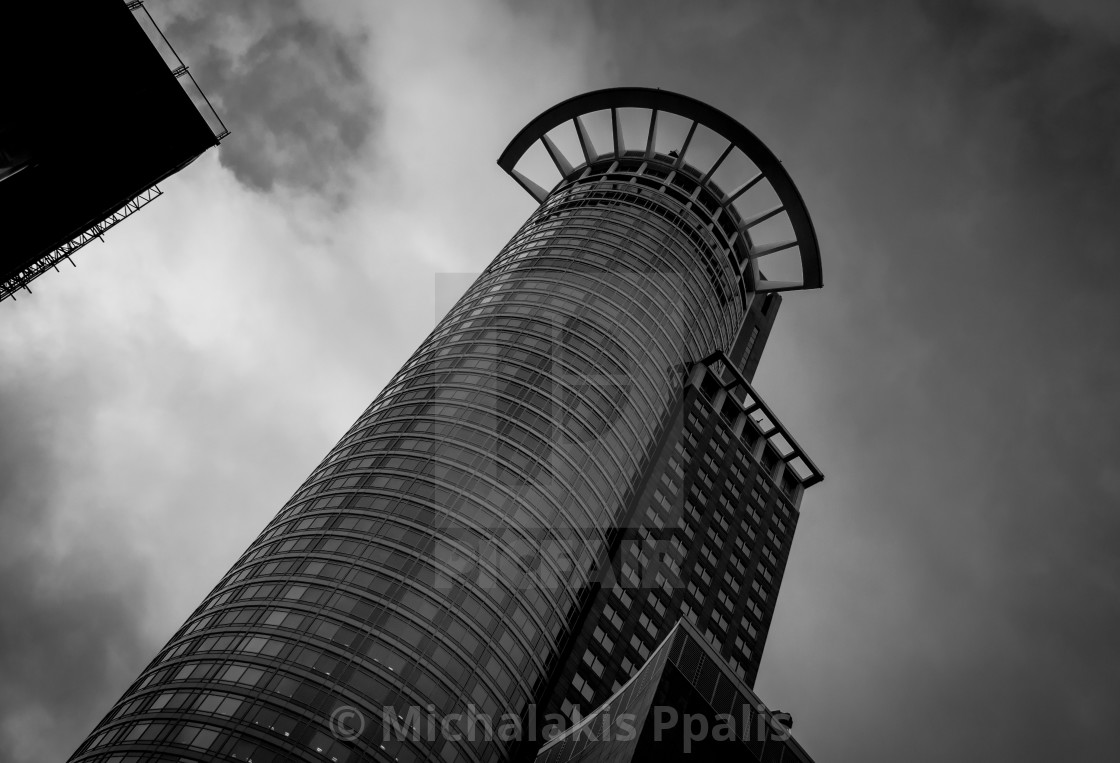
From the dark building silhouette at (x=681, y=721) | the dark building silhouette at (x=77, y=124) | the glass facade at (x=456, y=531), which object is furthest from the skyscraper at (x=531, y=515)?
the dark building silhouette at (x=77, y=124)

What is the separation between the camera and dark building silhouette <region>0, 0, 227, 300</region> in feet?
88.3

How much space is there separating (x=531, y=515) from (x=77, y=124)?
1815 inches

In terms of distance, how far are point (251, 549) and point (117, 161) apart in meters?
43.2

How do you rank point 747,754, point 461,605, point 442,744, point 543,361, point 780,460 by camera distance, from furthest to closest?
point 780,460, point 543,361, point 461,605, point 442,744, point 747,754

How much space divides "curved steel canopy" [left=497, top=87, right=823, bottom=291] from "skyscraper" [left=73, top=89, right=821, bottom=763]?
30 cm

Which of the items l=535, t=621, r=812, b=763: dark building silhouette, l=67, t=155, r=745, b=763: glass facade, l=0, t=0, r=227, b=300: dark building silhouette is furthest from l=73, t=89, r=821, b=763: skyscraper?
l=0, t=0, r=227, b=300: dark building silhouette

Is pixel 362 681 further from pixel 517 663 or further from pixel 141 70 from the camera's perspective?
pixel 141 70

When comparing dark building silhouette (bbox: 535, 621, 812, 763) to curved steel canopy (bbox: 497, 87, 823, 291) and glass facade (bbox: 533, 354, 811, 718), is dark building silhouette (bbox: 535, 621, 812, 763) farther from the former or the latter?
curved steel canopy (bbox: 497, 87, 823, 291)

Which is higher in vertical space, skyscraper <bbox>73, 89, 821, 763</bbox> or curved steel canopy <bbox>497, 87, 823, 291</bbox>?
curved steel canopy <bbox>497, 87, 823, 291</bbox>

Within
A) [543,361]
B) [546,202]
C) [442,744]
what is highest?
[546,202]

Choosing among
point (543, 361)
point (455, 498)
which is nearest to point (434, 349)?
point (543, 361)

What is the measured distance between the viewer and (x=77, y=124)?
95.5ft

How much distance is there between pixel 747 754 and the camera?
152 ft

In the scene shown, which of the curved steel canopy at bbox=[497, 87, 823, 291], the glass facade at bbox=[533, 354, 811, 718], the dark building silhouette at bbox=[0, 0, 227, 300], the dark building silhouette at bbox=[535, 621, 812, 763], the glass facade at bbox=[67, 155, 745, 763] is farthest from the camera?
A: the curved steel canopy at bbox=[497, 87, 823, 291]
